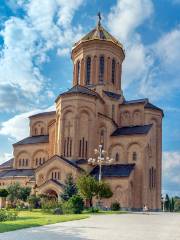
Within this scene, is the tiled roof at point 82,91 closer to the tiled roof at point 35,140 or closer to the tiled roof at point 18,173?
the tiled roof at point 35,140

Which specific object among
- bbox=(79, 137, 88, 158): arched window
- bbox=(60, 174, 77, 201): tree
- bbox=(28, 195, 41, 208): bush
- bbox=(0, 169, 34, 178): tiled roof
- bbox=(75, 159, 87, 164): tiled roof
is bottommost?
bbox=(28, 195, 41, 208): bush

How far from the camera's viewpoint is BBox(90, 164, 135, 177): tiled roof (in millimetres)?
47544

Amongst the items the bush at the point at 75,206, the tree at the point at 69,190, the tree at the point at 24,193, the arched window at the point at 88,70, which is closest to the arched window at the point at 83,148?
the tree at the point at 24,193

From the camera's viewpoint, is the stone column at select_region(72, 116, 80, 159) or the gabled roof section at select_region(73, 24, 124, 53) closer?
the stone column at select_region(72, 116, 80, 159)

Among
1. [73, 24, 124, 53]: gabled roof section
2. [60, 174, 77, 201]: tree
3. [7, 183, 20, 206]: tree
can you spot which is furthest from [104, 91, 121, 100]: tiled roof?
[7, 183, 20, 206]: tree

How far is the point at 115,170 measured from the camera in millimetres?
49000

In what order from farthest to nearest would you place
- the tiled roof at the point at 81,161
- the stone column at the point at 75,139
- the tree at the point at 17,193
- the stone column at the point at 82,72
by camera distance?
1. the stone column at the point at 82,72
2. the stone column at the point at 75,139
3. the tiled roof at the point at 81,161
4. the tree at the point at 17,193

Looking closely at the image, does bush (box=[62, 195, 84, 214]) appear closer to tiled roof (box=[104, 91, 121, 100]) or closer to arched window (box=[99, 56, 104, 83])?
tiled roof (box=[104, 91, 121, 100])

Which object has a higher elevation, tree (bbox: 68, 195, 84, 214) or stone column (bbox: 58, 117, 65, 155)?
stone column (bbox: 58, 117, 65, 155)

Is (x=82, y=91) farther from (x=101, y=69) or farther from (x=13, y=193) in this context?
(x=13, y=193)

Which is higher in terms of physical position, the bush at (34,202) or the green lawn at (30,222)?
the green lawn at (30,222)

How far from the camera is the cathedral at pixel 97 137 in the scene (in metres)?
48.8

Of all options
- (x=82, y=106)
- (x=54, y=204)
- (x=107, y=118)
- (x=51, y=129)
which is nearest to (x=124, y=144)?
(x=107, y=118)

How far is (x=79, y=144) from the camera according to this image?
51344mm
